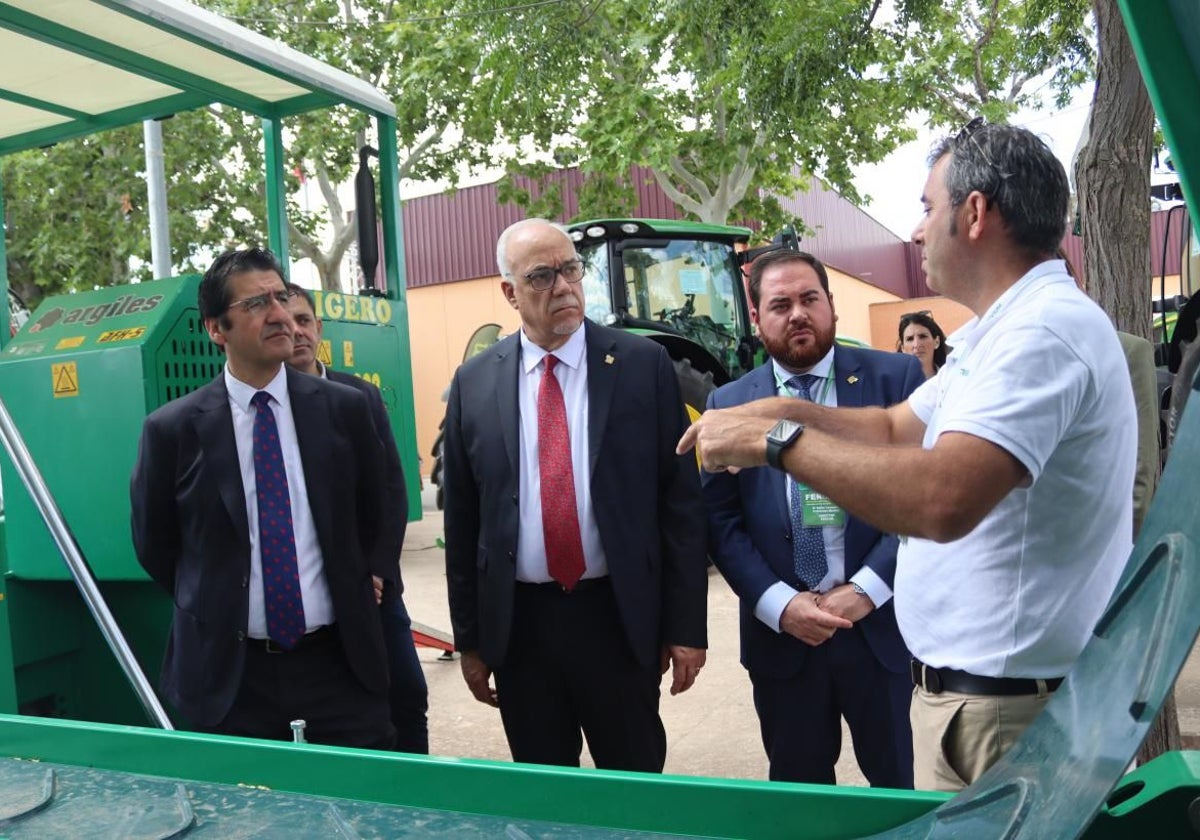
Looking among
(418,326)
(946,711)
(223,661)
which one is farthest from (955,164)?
(418,326)

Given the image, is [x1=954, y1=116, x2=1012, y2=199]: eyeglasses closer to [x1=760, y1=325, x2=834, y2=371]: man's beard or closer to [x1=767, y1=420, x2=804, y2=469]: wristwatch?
[x1=767, y1=420, x2=804, y2=469]: wristwatch

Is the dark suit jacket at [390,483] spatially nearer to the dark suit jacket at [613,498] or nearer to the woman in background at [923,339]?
the dark suit jacket at [613,498]

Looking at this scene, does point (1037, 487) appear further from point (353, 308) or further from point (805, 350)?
point (353, 308)

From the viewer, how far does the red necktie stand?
2.74 meters

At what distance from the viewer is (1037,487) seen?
5.12 ft

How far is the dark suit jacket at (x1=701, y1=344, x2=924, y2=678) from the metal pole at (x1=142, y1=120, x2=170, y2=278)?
4.95m

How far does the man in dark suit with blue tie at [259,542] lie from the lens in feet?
8.70

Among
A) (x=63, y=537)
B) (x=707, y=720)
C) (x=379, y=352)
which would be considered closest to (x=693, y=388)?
(x=707, y=720)

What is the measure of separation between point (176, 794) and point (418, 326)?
20316mm

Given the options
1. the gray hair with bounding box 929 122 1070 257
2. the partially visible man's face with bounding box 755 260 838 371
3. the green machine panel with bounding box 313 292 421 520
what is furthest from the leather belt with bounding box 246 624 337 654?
the gray hair with bounding box 929 122 1070 257

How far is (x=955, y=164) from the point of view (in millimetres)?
1639

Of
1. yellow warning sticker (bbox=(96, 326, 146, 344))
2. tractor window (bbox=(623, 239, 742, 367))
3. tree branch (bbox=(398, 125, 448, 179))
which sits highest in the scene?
tree branch (bbox=(398, 125, 448, 179))

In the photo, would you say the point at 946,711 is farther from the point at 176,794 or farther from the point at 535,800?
the point at 176,794

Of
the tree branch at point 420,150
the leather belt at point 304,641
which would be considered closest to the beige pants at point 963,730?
the leather belt at point 304,641
